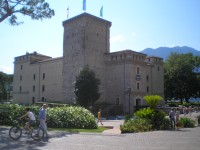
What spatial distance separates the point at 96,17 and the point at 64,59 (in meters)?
10.3

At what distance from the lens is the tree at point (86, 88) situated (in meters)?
43.2

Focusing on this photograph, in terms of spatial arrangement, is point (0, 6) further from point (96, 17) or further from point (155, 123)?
point (96, 17)

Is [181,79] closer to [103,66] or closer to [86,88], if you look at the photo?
[103,66]

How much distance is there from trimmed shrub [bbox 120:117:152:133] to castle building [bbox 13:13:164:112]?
77.3ft

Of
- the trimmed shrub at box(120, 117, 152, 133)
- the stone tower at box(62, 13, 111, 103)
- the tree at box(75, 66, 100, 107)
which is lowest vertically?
the trimmed shrub at box(120, 117, 152, 133)

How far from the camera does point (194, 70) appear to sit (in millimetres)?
75750

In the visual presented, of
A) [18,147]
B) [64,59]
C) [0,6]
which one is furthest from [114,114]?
[18,147]

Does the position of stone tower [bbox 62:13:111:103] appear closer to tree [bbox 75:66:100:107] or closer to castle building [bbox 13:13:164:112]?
castle building [bbox 13:13:164:112]

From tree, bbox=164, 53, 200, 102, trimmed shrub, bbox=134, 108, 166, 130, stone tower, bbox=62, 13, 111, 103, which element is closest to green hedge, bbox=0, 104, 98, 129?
trimmed shrub, bbox=134, 108, 166, 130

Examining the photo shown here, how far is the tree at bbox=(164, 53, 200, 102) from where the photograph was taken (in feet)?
223

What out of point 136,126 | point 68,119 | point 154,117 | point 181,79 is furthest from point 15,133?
point 181,79

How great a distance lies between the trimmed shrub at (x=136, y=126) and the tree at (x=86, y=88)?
22.3 meters

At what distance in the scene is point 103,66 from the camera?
5250 centimetres

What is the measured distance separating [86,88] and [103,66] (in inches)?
411
